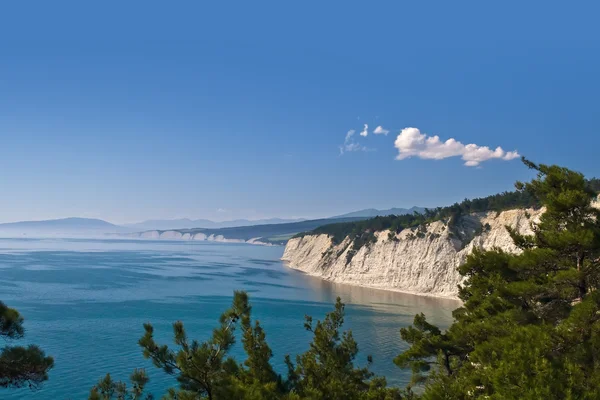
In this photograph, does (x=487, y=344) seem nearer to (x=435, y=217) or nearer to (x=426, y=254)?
(x=426, y=254)

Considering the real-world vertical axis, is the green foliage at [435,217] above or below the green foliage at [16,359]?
above

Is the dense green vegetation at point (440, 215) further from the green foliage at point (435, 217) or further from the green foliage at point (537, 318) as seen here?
the green foliage at point (537, 318)

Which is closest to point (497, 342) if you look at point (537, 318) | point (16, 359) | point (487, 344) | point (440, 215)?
point (487, 344)

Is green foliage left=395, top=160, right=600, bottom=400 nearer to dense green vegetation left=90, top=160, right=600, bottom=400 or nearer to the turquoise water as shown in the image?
dense green vegetation left=90, top=160, right=600, bottom=400

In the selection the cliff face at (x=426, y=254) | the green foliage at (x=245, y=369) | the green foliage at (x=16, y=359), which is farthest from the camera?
the cliff face at (x=426, y=254)

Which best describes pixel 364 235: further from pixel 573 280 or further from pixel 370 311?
pixel 573 280

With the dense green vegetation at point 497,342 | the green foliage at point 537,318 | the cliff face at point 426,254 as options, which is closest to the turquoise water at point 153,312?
the cliff face at point 426,254

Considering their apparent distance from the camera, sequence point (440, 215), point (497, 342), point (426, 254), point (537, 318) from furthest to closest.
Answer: point (440, 215) < point (426, 254) < point (537, 318) < point (497, 342)

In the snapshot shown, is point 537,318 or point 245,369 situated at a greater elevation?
point 537,318
